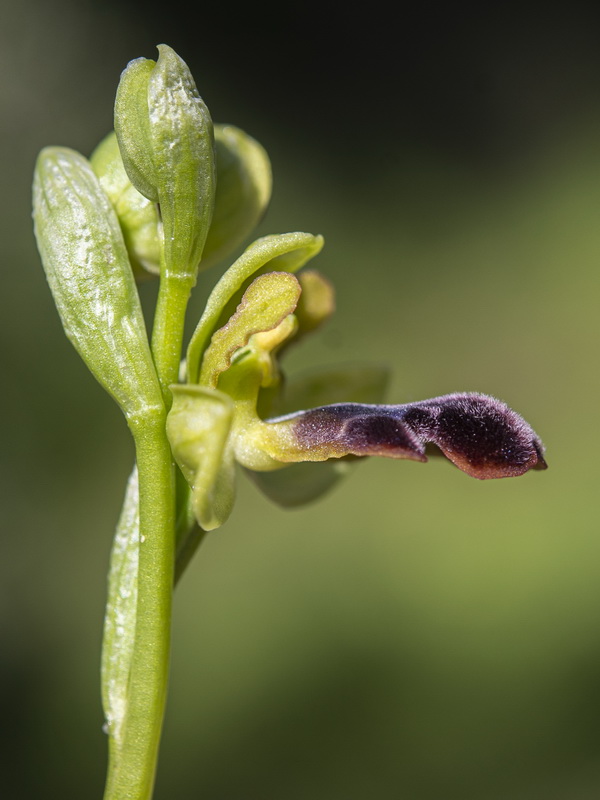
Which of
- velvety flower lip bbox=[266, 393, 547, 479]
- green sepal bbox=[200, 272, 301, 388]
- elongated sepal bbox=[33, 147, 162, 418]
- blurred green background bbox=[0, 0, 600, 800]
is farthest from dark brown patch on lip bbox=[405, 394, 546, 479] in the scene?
blurred green background bbox=[0, 0, 600, 800]

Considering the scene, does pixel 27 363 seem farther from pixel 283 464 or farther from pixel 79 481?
pixel 283 464

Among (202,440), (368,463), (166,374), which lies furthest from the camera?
(368,463)

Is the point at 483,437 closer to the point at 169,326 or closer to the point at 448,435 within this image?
the point at 448,435

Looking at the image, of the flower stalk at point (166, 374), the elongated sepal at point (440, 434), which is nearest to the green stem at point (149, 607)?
the flower stalk at point (166, 374)

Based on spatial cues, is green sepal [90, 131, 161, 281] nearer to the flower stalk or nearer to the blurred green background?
the flower stalk

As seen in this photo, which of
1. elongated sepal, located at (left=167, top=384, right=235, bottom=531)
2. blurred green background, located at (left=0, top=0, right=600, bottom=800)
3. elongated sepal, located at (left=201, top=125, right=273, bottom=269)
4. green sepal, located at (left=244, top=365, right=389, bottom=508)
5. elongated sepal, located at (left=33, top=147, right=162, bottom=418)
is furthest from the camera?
blurred green background, located at (left=0, top=0, right=600, bottom=800)

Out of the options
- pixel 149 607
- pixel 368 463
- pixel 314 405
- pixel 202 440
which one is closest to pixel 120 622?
pixel 149 607
